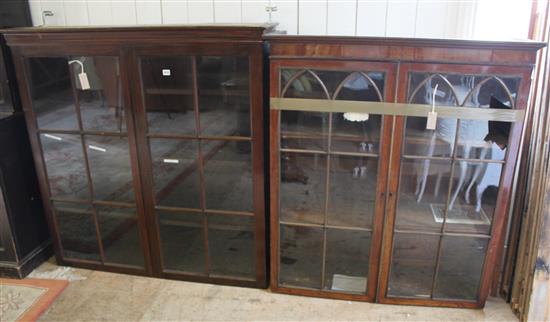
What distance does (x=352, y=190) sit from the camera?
90.6 inches

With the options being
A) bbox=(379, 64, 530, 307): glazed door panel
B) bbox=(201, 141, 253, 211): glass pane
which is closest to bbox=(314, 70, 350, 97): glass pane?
bbox=(379, 64, 530, 307): glazed door panel

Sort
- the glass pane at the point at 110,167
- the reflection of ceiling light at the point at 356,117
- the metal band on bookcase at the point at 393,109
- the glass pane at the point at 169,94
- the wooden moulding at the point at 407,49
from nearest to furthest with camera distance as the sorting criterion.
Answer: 1. the wooden moulding at the point at 407,49
2. the metal band on bookcase at the point at 393,109
3. the reflection of ceiling light at the point at 356,117
4. the glass pane at the point at 169,94
5. the glass pane at the point at 110,167

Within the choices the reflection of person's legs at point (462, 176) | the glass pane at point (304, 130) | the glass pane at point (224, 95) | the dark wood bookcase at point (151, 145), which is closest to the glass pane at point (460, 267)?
the reflection of person's legs at point (462, 176)

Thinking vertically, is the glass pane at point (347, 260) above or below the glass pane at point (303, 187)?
below

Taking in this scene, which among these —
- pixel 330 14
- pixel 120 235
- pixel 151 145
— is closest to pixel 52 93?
pixel 151 145

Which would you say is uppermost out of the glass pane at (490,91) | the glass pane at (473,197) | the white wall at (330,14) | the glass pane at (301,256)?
the white wall at (330,14)

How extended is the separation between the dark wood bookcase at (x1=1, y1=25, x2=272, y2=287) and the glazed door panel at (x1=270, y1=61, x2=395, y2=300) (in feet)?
0.41

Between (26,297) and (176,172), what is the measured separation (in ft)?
3.91

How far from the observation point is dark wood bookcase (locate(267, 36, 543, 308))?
1995 mm

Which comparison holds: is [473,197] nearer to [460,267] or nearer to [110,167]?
[460,267]

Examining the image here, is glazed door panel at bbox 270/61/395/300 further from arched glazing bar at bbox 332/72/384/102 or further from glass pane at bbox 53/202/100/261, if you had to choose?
glass pane at bbox 53/202/100/261

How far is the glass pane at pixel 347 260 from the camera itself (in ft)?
7.80

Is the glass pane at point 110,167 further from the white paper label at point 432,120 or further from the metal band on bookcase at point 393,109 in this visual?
the white paper label at point 432,120

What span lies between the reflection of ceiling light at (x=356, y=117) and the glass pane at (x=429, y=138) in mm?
213
